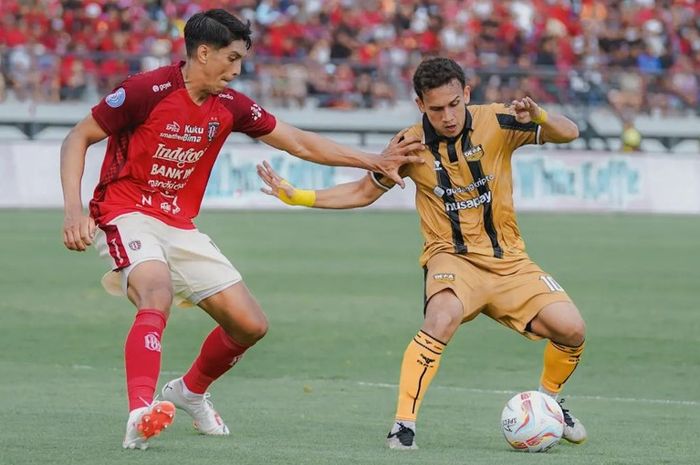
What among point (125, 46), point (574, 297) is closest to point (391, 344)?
point (574, 297)

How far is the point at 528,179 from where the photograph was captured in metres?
25.5

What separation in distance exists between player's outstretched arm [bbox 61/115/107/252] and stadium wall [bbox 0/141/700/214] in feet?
56.5

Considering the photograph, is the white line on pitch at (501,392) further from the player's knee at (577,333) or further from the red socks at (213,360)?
the red socks at (213,360)

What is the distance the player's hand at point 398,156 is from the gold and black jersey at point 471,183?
66 millimetres

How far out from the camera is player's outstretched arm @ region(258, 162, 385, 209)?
25.9 feet

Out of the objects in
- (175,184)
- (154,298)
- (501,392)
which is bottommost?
(501,392)

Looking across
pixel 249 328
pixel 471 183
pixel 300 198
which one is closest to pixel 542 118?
pixel 471 183

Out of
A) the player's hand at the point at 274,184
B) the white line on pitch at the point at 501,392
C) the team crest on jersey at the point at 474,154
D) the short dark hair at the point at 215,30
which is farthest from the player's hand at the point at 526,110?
the white line on pitch at the point at 501,392

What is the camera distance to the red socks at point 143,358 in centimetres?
648

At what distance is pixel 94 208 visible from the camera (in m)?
7.32

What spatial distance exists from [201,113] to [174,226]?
61cm

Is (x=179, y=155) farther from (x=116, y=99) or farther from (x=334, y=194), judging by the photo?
(x=334, y=194)

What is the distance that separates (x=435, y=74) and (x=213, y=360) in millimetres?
1961

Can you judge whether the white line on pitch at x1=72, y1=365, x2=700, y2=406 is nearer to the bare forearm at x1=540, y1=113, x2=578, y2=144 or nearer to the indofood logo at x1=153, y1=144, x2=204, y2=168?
the bare forearm at x1=540, y1=113, x2=578, y2=144
